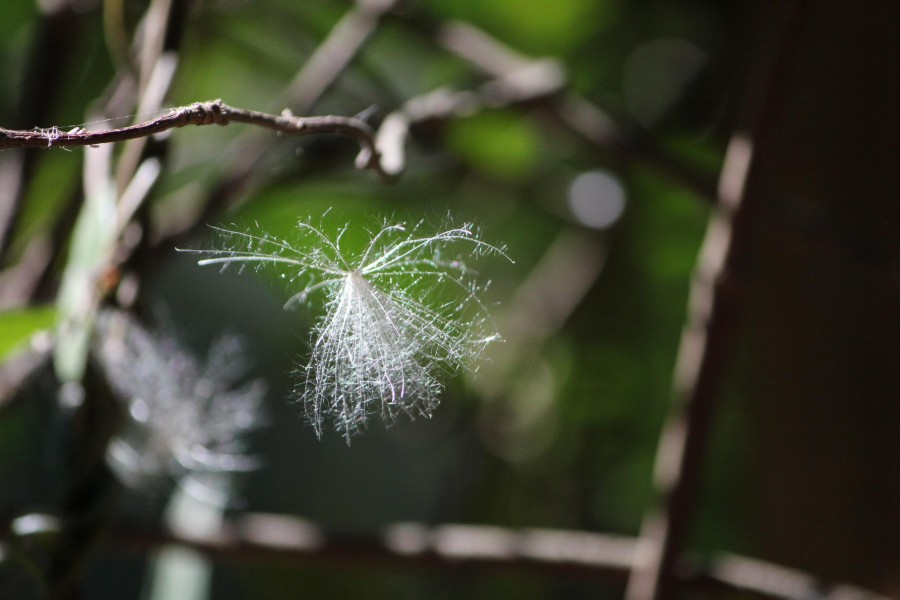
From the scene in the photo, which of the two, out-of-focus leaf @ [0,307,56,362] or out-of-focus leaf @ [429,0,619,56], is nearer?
out-of-focus leaf @ [0,307,56,362]

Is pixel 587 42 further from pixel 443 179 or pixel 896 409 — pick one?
pixel 896 409

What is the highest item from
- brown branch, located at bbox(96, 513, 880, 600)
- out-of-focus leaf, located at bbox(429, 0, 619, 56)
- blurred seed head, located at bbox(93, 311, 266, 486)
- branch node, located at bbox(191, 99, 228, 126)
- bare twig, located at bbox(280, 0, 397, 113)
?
out-of-focus leaf, located at bbox(429, 0, 619, 56)

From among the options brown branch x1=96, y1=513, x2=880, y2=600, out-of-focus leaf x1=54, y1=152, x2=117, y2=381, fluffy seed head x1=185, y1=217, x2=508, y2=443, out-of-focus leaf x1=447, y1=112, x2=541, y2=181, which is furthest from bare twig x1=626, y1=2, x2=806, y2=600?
out-of-focus leaf x1=447, y1=112, x2=541, y2=181

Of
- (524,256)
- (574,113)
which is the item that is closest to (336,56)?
(574,113)

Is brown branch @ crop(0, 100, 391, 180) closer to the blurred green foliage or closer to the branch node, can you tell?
the branch node

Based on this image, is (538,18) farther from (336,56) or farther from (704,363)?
(704,363)
